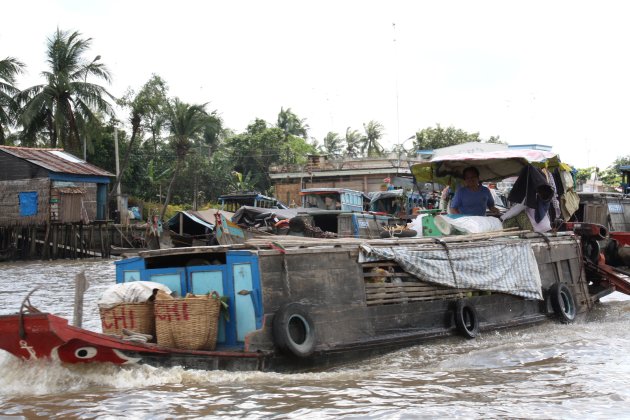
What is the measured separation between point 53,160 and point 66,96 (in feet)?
13.6

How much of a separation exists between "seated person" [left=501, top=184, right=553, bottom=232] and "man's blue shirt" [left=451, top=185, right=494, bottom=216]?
359 mm

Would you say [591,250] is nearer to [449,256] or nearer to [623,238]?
[623,238]

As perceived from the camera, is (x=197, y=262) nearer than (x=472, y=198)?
Yes

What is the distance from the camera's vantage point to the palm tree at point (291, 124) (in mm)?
55375

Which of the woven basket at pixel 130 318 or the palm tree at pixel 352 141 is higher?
the palm tree at pixel 352 141

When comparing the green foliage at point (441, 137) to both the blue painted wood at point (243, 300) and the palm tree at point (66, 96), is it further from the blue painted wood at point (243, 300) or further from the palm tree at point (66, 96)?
the blue painted wood at point (243, 300)

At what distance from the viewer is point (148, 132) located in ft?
143

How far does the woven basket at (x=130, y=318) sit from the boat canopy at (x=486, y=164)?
470cm

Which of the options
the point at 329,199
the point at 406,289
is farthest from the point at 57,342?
the point at 329,199

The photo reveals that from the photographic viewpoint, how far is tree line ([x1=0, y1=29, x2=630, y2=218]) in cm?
3112

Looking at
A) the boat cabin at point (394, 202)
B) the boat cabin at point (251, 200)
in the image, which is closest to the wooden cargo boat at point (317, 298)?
the boat cabin at point (394, 202)

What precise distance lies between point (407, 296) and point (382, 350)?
64cm

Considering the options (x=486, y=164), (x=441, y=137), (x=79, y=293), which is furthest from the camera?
(x=441, y=137)

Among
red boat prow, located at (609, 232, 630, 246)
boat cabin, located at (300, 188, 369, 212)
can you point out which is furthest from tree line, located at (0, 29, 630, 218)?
red boat prow, located at (609, 232, 630, 246)
